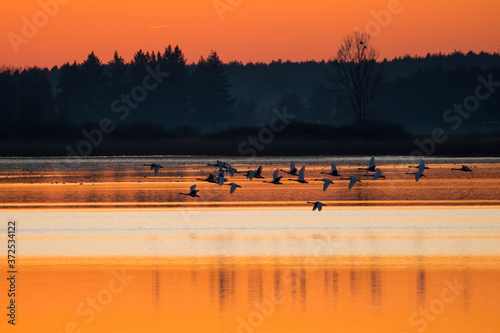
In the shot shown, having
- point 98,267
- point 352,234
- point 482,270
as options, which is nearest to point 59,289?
point 98,267

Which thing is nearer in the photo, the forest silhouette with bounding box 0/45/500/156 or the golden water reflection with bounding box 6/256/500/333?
the golden water reflection with bounding box 6/256/500/333

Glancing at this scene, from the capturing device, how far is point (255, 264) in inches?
588

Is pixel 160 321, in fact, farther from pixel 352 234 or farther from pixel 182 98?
pixel 182 98

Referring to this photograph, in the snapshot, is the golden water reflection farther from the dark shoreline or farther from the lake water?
the dark shoreline

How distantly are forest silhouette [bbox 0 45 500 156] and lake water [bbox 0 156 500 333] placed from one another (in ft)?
142

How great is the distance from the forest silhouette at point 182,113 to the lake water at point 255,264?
142 feet

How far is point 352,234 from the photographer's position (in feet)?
63.0

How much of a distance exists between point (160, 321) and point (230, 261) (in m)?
4.35

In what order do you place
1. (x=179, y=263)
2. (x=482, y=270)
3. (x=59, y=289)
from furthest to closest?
(x=179, y=263) → (x=482, y=270) → (x=59, y=289)

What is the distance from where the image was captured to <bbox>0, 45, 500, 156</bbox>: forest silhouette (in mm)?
73250

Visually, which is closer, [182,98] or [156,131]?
[156,131]

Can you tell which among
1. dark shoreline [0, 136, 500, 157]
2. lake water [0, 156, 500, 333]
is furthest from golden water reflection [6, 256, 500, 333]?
dark shoreline [0, 136, 500, 157]

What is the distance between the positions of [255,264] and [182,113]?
400 ft

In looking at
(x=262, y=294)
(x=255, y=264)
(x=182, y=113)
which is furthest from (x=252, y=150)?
(x=182, y=113)
